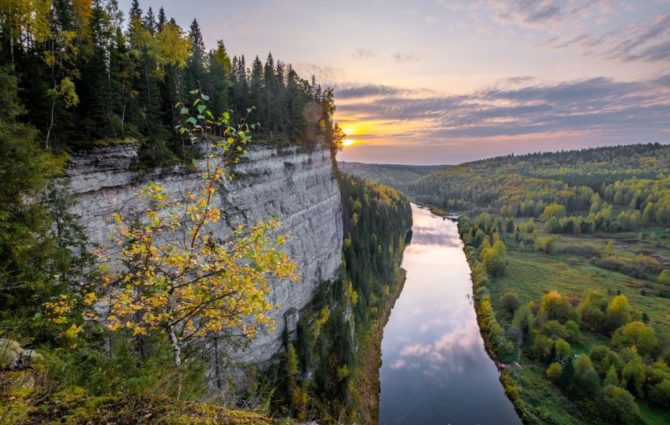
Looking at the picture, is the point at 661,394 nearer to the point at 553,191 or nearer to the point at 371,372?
the point at 371,372

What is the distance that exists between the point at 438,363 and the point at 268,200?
2852cm

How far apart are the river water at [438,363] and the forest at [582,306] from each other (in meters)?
1.90

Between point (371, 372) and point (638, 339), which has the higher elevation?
point (638, 339)

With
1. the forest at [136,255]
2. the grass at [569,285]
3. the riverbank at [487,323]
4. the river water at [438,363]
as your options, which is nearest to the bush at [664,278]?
the grass at [569,285]

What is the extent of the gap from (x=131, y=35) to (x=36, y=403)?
91.5ft

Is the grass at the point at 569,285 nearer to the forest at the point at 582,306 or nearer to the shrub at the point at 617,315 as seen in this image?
the forest at the point at 582,306

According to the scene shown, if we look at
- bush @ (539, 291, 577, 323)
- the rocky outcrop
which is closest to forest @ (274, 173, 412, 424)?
the rocky outcrop

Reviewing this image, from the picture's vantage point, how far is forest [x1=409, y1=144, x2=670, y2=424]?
31.7 m

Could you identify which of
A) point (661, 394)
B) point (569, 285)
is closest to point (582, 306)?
point (661, 394)

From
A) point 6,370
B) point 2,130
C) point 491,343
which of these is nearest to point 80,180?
point 2,130

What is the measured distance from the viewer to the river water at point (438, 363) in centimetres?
3103

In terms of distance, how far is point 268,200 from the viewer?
923 inches

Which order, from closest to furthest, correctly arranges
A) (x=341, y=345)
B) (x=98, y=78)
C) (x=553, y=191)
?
(x=98, y=78) → (x=341, y=345) → (x=553, y=191)

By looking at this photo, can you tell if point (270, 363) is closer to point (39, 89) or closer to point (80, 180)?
point (80, 180)
